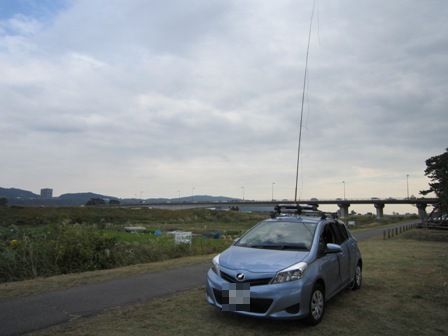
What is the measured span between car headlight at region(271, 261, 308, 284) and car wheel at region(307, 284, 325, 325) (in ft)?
1.39

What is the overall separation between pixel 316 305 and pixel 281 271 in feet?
2.97

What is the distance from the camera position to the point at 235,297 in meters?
5.60

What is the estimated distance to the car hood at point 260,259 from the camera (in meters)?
5.70

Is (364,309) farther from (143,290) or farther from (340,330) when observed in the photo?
(143,290)

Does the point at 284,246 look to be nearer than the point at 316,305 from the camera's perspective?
No

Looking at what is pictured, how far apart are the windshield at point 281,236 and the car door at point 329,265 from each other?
0.84ft

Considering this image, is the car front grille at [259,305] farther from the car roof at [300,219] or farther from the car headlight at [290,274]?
the car roof at [300,219]

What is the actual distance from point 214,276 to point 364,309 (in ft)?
9.37

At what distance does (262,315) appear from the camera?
5414 millimetres

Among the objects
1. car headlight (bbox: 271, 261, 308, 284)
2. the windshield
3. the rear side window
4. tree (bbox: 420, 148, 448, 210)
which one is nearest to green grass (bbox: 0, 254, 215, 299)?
the windshield

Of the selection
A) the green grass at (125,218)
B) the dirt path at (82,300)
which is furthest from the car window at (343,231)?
the green grass at (125,218)

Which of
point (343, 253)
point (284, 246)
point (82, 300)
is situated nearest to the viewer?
point (284, 246)

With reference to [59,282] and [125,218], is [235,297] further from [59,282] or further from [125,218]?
[125,218]

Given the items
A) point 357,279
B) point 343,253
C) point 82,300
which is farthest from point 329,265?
point 82,300
